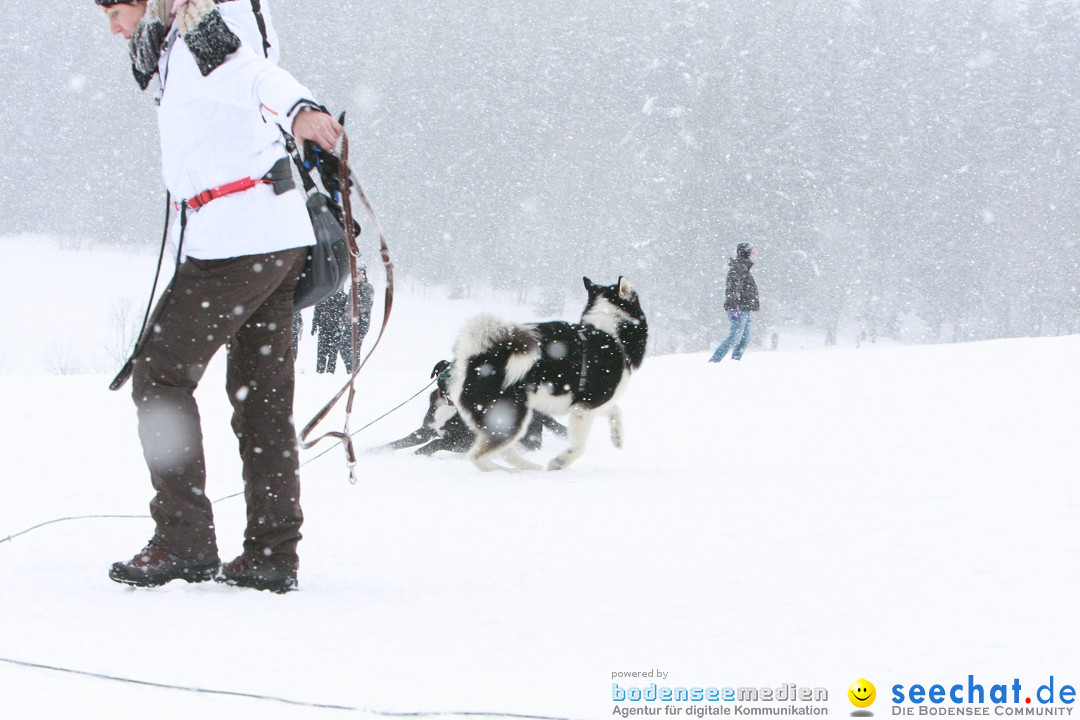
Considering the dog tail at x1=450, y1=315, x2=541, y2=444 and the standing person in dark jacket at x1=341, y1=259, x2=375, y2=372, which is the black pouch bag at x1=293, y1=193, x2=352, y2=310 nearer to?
the dog tail at x1=450, y1=315, x2=541, y2=444

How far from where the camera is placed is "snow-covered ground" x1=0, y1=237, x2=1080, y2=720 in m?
1.85

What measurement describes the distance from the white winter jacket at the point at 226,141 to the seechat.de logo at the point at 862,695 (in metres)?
1.83

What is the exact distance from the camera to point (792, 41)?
50.5 m

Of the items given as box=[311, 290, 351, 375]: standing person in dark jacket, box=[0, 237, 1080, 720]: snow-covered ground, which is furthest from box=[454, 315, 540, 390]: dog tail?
box=[311, 290, 351, 375]: standing person in dark jacket

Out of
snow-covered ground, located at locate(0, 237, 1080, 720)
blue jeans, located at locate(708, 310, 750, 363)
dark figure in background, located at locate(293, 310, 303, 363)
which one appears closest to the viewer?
snow-covered ground, located at locate(0, 237, 1080, 720)

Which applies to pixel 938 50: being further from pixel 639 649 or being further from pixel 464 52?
pixel 639 649

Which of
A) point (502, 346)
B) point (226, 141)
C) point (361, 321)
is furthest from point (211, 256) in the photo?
point (361, 321)

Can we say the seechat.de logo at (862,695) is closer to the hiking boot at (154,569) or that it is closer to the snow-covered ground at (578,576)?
the snow-covered ground at (578,576)

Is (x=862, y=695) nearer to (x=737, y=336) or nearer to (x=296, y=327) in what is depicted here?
(x=296, y=327)

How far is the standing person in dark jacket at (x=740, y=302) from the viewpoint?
12.4 m

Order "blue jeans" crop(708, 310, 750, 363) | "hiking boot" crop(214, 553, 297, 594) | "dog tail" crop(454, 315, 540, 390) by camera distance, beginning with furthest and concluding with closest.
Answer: "blue jeans" crop(708, 310, 750, 363)
"dog tail" crop(454, 315, 540, 390)
"hiking boot" crop(214, 553, 297, 594)

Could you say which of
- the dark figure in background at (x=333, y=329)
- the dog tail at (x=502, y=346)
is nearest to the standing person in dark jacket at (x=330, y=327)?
the dark figure in background at (x=333, y=329)

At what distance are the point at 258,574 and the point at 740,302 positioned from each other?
431 inches

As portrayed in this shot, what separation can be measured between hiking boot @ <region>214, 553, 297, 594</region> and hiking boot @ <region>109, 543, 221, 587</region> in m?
0.08
